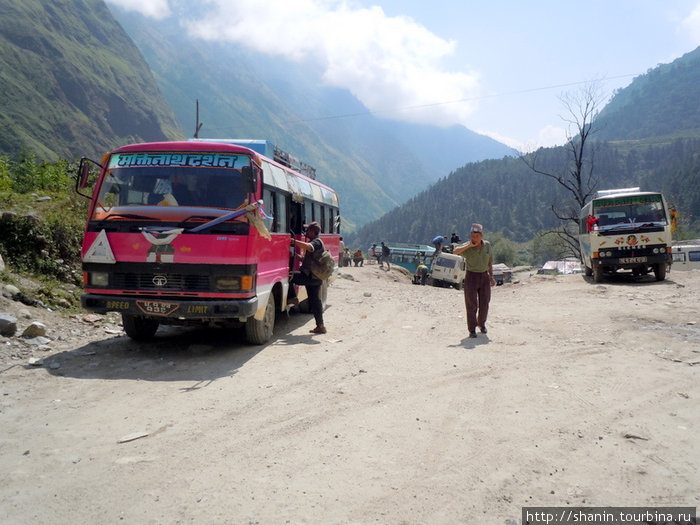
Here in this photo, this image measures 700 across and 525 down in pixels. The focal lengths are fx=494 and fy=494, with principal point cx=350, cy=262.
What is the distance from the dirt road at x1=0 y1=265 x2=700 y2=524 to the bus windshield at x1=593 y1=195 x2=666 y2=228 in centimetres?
822

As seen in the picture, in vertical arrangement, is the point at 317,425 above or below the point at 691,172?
below

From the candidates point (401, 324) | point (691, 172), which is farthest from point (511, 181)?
point (401, 324)

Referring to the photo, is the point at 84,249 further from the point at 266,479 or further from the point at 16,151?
the point at 16,151

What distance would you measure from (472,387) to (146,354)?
4.40 m

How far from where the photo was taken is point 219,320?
6.90 metres

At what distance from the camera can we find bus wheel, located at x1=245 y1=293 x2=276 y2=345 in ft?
23.4

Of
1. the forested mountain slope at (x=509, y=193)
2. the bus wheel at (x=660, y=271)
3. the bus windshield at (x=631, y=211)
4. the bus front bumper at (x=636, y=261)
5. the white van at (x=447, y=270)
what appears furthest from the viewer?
the forested mountain slope at (x=509, y=193)

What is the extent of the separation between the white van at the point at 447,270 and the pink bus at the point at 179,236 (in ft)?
70.5

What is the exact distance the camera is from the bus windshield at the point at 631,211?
14961 millimetres

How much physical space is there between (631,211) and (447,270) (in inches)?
513

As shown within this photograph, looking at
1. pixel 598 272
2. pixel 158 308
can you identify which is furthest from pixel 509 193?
pixel 158 308

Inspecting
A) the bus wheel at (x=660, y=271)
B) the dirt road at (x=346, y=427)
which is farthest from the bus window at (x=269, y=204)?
the bus wheel at (x=660, y=271)

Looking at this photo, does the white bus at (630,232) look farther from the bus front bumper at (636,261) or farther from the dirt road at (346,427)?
the dirt road at (346,427)

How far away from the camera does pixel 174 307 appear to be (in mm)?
6242
